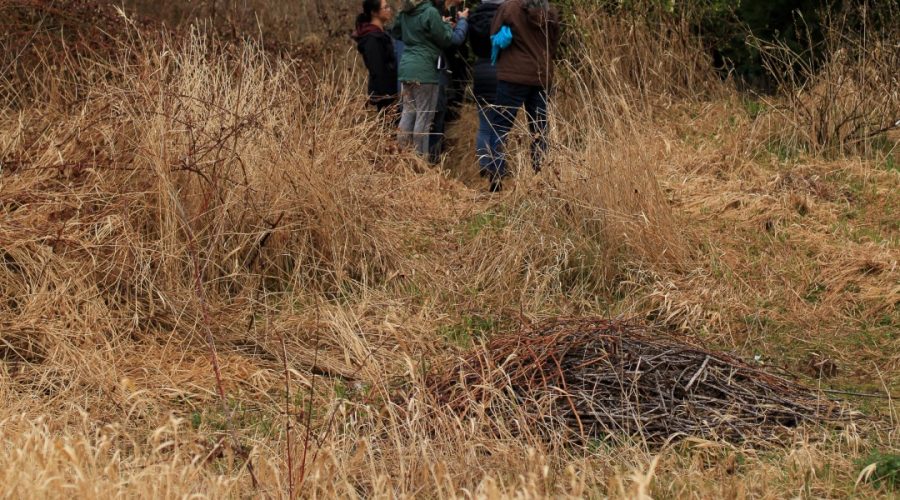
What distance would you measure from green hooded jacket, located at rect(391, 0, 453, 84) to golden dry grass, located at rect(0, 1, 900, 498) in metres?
1.28

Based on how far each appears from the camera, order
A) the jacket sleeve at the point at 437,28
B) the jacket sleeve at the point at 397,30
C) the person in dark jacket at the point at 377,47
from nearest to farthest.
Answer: the jacket sleeve at the point at 437,28, the jacket sleeve at the point at 397,30, the person in dark jacket at the point at 377,47

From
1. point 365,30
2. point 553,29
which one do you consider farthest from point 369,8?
point 553,29

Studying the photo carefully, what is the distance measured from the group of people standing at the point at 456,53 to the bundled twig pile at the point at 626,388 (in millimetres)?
2924

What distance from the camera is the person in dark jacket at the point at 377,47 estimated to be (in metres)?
9.98

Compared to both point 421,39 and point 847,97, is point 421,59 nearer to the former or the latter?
point 421,39

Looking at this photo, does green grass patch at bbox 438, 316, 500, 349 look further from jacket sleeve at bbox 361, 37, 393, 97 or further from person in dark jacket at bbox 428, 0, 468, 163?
jacket sleeve at bbox 361, 37, 393, 97

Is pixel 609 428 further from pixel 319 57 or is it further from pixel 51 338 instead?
pixel 319 57

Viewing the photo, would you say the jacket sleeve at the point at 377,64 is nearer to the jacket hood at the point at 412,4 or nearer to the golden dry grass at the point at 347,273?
the jacket hood at the point at 412,4

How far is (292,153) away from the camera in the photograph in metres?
6.86

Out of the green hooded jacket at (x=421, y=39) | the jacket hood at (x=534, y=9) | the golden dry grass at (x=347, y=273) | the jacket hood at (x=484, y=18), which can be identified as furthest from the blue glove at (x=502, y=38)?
the golden dry grass at (x=347, y=273)

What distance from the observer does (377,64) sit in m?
10.0

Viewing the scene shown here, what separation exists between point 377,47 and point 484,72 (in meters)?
0.96

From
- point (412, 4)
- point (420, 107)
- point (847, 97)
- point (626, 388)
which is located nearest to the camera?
point (626, 388)

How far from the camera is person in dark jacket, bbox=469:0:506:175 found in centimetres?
923
